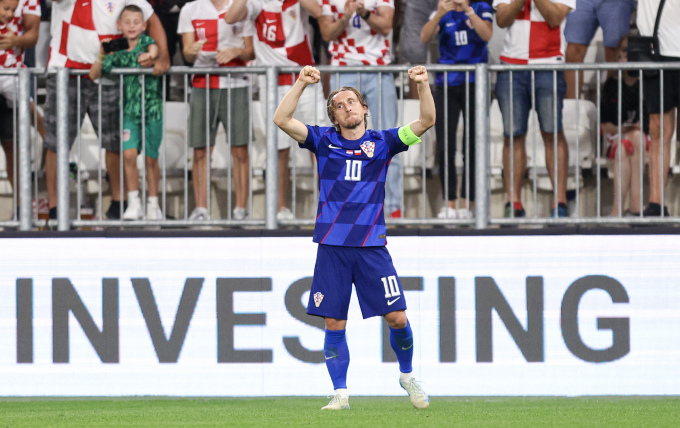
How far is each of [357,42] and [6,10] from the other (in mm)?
3034

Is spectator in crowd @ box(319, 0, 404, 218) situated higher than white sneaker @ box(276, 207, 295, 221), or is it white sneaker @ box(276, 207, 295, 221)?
spectator in crowd @ box(319, 0, 404, 218)

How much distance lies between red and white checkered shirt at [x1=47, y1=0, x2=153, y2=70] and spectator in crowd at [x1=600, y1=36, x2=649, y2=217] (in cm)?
392

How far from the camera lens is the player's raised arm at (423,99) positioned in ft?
20.3

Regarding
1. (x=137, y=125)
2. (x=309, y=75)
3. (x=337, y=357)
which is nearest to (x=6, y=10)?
(x=137, y=125)

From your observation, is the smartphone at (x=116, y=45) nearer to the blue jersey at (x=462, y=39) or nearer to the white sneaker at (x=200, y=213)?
the white sneaker at (x=200, y=213)

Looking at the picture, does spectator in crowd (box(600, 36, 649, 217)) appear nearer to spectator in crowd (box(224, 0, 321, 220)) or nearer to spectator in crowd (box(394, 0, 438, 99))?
spectator in crowd (box(394, 0, 438, 99))

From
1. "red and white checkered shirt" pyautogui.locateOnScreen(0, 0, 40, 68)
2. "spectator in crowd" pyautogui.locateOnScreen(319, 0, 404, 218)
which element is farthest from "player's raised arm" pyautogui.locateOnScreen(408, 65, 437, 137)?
"red and white checkered shirt" pyautogui.locateOnScreen(0, 0, 40, 68)

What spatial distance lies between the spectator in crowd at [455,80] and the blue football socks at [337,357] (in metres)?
2.17

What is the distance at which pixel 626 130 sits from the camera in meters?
8.60

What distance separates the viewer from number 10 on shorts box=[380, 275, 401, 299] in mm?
6457

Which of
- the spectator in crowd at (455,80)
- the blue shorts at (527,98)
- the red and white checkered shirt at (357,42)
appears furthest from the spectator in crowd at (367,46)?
the blue shorts at (527,98)
